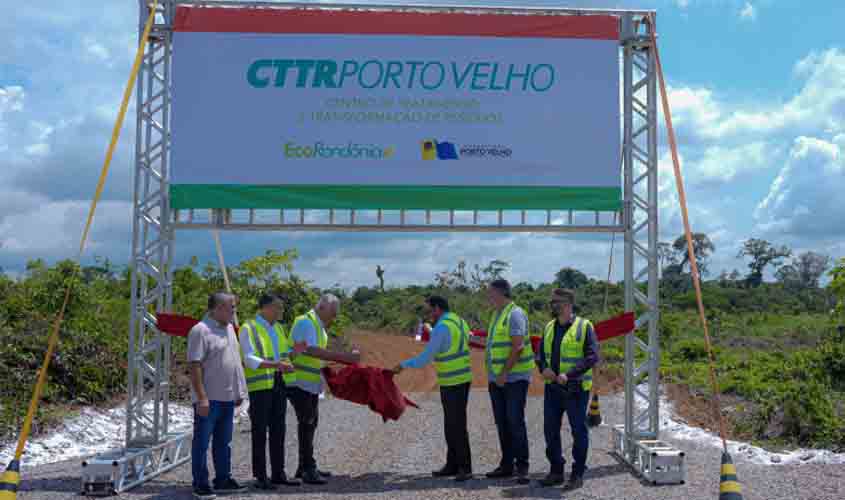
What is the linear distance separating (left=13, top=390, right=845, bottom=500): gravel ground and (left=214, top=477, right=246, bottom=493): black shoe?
21 cm

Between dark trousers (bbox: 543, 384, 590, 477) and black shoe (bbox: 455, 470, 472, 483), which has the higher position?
dark trousers (bbox: 543, 384, 590, 477)

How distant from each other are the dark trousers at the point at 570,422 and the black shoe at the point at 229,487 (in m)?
3.09

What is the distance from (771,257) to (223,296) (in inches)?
2516

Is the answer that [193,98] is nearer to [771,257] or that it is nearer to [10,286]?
[10,286]

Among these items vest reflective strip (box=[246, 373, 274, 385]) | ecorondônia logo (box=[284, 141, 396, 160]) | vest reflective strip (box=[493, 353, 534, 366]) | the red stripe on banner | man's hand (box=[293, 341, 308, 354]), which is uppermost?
the red stripe on banner

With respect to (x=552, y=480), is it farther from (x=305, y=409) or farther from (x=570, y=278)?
(x=570, y=278)

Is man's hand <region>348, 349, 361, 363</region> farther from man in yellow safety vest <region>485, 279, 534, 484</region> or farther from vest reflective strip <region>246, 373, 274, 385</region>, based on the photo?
man in yellow safety vest <region>485, 279, 534, 484</region>

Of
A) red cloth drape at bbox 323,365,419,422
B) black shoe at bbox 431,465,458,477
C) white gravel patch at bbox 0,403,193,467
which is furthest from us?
white gravel patch at bbox 0,403,193,467

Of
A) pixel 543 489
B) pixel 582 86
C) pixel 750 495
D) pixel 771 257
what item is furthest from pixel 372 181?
pixel 771 257

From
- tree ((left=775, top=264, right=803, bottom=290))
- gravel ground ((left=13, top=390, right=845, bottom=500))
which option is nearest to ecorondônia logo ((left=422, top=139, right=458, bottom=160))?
gravel ground ((left=13, top=390, right=845, bottom=500))

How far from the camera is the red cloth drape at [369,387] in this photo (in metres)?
7.86

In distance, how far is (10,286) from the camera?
48.4 feet

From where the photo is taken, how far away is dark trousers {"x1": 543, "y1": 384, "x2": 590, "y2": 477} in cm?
739

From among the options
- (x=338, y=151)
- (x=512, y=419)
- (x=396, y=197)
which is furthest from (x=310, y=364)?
(x=338, y=151)
